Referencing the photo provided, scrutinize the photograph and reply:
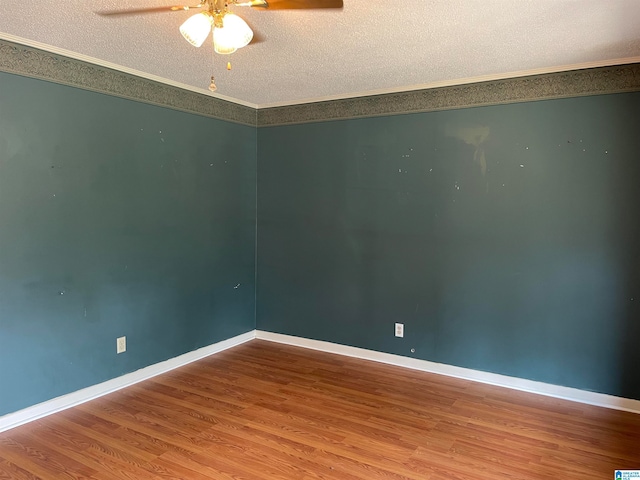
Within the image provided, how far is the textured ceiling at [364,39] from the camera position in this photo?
2.21 m

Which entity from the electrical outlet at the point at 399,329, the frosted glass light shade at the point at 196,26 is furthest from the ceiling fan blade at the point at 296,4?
the electrical outlet at the point at 399,329

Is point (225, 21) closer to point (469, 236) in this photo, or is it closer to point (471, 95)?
point (471, 95)

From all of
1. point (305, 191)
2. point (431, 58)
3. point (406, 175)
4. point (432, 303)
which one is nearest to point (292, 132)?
point (305, 191)

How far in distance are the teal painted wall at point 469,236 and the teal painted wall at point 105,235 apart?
619 millimetres

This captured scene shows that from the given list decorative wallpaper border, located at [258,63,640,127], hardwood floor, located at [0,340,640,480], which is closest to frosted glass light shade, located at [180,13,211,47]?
hardwood floor, located at [0,340,640,480]

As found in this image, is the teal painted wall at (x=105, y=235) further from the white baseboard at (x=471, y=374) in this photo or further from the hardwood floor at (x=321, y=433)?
the white baseboard at (x=471, y=374)

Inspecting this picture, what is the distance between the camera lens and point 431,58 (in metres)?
2.93

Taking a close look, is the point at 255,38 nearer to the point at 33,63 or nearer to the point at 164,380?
the point at 33,63

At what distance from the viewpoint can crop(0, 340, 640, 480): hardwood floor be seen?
2303mm

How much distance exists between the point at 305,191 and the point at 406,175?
1.00m

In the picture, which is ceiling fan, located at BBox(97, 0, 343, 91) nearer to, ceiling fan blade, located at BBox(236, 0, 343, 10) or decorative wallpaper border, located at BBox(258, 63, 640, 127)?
ceiling fan blade, located at BBox(236, 0, 343, 10)

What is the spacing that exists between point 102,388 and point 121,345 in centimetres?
31

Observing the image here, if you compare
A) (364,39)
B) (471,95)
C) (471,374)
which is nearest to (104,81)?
(364,39)

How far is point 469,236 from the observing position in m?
3.47
